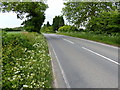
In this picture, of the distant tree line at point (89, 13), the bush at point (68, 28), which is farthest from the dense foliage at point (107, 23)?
the bush at point (68, 28)

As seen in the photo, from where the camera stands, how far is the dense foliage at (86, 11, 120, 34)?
22234mm

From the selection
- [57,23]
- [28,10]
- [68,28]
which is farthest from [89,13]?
[57,23]

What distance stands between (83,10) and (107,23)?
8.30 meters

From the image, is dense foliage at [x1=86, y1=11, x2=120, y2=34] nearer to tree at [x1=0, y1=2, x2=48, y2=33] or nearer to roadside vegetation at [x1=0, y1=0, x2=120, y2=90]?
roadside vegetation at [x1=0, y1=0, x2=120, y2=90]

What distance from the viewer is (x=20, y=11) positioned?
94.0ft

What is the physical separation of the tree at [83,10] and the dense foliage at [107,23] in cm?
285

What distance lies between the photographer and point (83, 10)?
3288 cm

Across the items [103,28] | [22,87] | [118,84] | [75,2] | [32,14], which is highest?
[75,2]

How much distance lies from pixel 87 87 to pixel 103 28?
2372cm

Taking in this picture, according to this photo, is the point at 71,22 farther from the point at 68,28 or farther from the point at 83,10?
the point at 68,28

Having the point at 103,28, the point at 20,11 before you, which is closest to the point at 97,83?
the point at 103,28

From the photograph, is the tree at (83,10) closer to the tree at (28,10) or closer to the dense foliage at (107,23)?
the dense foliage at (107,23)

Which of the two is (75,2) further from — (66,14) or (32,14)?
(32,14)

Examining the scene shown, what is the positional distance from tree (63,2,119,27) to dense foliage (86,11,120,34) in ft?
9.34
